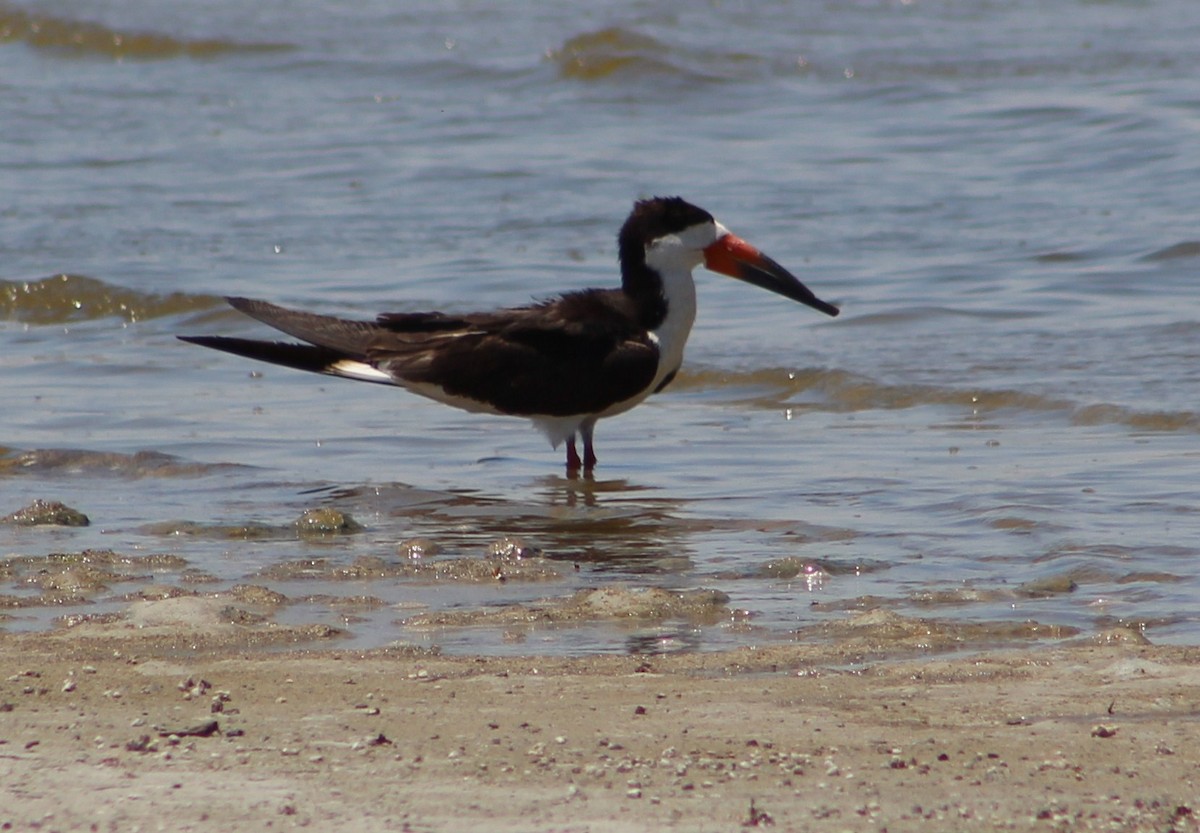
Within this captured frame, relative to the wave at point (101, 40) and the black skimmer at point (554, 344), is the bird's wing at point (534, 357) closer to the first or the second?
the black skimmer at point (554, 344)

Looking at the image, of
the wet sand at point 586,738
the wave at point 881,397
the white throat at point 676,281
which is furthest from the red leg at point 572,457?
the wet sand at point 586,738

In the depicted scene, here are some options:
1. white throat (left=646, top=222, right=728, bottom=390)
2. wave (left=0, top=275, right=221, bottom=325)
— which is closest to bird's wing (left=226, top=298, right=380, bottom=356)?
white throat (left=646, top=222, right=728, bottom=390)

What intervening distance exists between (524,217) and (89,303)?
2794mm

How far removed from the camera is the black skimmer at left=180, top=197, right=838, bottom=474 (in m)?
6.81

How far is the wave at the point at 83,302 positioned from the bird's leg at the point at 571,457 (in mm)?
3346

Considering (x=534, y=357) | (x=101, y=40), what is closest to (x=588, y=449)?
(x=534, y=357)

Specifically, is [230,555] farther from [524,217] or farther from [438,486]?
[524,217]

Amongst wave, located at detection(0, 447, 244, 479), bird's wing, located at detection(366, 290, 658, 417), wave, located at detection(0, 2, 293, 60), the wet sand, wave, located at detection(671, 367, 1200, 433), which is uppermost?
wave, located at detection(0, 2, 293, 60)

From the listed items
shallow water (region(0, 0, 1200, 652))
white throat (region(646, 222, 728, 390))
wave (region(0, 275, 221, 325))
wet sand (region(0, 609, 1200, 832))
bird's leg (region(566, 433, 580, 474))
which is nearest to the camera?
wet sand (region(0, 609, 1200, 832))

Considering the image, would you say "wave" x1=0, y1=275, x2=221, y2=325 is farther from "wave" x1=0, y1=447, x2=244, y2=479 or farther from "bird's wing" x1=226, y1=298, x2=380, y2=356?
"wave" x1=0, y1=447, x2=244, y2=479

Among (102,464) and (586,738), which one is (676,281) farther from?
(586,738)

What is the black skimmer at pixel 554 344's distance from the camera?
268 inches

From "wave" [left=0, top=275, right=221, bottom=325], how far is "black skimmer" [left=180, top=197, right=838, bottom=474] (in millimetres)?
2542

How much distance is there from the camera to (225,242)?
35.9 feet
